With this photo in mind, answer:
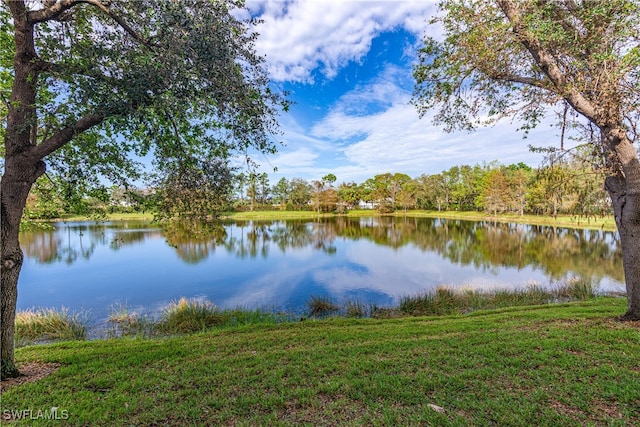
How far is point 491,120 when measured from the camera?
7.09m

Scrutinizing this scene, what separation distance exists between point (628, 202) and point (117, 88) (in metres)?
8.73

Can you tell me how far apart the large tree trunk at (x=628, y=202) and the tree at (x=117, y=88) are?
20.4ft

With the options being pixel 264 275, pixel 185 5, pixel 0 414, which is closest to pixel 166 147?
pixel 185 5

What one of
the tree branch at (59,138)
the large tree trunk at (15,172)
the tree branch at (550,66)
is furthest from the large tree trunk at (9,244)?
the tree branch at (550,66)

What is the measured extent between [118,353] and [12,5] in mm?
5544

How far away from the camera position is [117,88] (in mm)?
3457

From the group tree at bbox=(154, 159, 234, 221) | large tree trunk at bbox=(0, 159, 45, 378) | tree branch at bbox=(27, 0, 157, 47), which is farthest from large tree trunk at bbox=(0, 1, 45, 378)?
tree at bbox=(154, 159, 234, 221)

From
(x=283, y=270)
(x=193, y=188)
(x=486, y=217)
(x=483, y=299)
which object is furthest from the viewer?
(x=486, y=217)

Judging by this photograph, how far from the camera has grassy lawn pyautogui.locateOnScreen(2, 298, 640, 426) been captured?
2.97 meters

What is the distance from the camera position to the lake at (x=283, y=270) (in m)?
11.9

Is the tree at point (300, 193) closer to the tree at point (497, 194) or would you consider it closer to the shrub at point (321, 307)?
the tree at point (497, 194)

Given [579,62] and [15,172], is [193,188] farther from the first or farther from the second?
[579,62]

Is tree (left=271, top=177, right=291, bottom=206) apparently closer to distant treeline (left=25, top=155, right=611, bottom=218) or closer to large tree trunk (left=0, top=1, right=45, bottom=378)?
distant treeline (left=25, top=155, right=611, bottom=218)

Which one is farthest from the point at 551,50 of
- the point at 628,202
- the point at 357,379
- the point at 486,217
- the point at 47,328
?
the point at 486,217
